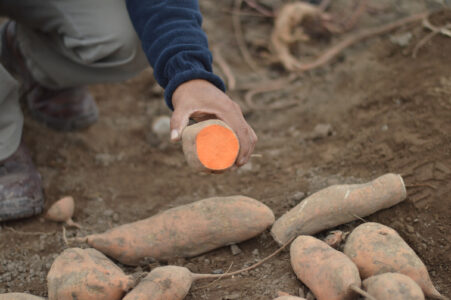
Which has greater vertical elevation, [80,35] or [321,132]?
[80,35]

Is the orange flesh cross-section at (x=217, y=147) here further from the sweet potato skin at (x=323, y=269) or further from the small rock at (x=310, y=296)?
the small rock at (x=310, y=296)

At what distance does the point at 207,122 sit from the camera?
1.40 meters

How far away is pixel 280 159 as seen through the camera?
7.36ft

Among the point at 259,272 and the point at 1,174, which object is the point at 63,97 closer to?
the point at 1,174

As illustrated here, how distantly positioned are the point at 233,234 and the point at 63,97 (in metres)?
1.37

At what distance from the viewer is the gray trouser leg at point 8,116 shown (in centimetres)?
193

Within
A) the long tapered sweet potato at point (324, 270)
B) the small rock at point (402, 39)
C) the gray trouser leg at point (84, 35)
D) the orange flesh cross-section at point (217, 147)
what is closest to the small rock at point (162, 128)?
the gray trouser leg at point (84, 35)

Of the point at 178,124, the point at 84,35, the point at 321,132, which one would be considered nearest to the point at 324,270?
the point at 178,124

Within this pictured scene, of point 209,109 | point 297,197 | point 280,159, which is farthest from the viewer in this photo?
point 280,159

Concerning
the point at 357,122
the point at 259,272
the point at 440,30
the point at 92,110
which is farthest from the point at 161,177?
the point at 440,30

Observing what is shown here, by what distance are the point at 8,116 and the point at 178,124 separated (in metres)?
1.00

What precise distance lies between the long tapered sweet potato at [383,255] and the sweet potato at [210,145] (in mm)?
489

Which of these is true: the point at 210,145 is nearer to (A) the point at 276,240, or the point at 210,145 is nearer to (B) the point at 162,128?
(A) the point at 276,240

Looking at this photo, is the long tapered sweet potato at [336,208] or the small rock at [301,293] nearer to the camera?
the small rock at [301,293]
